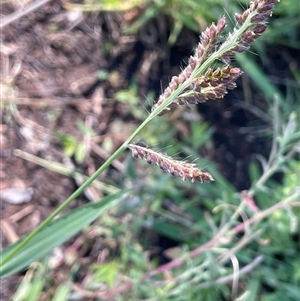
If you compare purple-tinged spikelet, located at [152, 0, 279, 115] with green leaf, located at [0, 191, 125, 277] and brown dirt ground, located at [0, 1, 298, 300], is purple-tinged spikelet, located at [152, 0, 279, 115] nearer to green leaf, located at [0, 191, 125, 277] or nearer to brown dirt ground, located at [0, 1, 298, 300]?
green leaf, located at [0, 191, 125, 277]

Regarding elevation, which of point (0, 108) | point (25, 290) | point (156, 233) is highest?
point (0, 108)

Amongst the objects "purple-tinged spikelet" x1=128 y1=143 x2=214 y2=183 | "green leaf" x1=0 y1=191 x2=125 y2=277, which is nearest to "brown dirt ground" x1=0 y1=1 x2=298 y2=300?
"green leaf" x1=0 y1=191 x2=125 y2=277

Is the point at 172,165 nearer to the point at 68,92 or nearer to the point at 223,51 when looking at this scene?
the point at 223,51

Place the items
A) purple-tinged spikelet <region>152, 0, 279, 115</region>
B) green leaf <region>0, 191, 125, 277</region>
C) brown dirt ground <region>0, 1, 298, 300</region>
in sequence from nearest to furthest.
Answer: purple-tinged spikelet <region>152, 0, 279, 115</region>
green leaf <region>0, 191, 125, 277</region>
brown dirt ground <region>0, 1, 298, 300</region>

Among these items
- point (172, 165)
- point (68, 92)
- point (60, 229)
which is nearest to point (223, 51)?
point (172, 165)

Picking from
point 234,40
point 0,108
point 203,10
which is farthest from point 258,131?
point 234,40

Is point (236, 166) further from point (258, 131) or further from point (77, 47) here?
point (77, 47)

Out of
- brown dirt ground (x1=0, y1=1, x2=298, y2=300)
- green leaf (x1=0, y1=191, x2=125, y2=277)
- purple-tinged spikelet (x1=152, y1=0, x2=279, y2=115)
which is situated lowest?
brown dirt ground (x1=0, y1=1, x2=298, y2=300)
